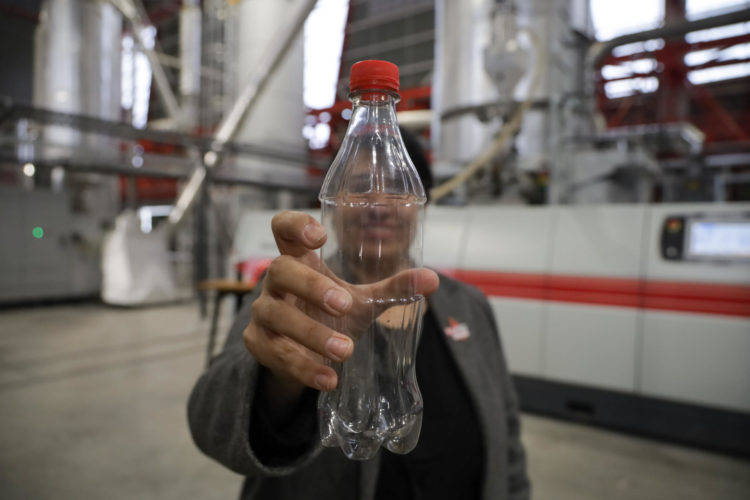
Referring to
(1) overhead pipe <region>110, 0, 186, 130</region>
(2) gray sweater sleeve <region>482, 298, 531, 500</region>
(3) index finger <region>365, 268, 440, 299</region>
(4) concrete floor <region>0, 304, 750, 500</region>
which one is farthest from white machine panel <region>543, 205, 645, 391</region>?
(1) overhead pipe <region>110, 0, 186, 130</region>

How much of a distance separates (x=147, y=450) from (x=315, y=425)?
2.49 meters

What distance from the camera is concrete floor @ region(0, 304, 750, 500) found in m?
2.42

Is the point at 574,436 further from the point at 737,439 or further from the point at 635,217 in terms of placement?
the point at 635,217

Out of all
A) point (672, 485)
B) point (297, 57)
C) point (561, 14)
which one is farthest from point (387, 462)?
point (297, 57)

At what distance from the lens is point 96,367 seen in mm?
4227

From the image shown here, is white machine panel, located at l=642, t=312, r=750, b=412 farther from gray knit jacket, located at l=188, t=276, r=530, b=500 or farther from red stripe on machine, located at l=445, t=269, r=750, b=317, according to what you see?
gray knit jacket, located at l=188, t=276, r=530, b=500

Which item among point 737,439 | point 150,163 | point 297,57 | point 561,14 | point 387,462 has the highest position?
point 297,57

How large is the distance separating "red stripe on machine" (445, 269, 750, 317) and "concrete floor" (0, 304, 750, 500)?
2.82 ft

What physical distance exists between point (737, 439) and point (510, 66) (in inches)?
105

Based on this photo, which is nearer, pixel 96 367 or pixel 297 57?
pixel 96 367

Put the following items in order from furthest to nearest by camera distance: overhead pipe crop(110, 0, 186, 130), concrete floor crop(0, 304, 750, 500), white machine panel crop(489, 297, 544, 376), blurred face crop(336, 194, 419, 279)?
overhead pipe crop(110, 0, 186, 130) < white machine panel crop(489, 297, 544, 376) < concrete floor crop(0, 304, 750, 500) < blurred face crop(336, 194, 419, 279)

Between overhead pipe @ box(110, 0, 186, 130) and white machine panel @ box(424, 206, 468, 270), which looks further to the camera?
overhead pipe @ box(110, 0, 186, 130)

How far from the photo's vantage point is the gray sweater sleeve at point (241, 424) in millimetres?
755

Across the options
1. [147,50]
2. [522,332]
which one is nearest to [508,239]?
[522,332]
